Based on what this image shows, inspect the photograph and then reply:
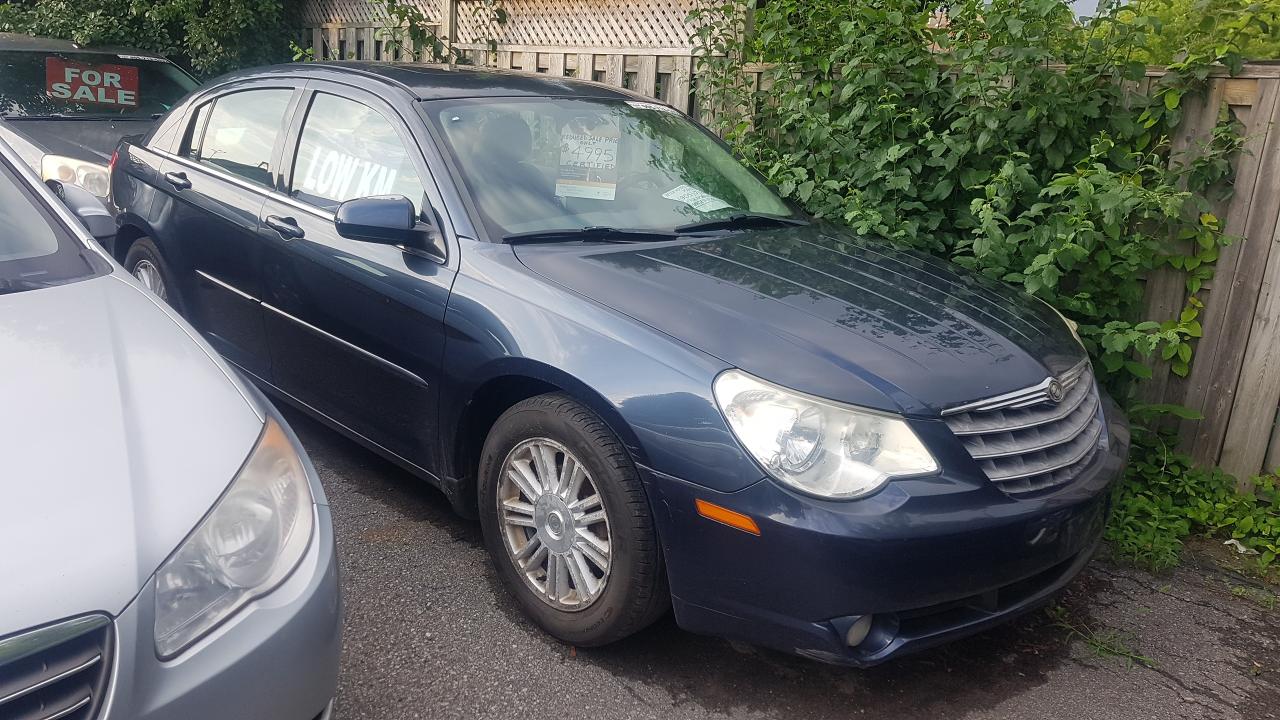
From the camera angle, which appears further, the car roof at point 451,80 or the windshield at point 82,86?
the windshield at point 82,86

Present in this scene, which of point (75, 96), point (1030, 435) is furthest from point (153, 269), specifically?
point (1030, 435)

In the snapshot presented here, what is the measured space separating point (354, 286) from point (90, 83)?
5460mm

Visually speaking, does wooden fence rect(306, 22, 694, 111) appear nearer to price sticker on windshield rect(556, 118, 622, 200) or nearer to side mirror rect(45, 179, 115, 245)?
price sticker on windshield rect(556, 118, 622, 200)

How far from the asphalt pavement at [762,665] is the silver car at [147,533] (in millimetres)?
803

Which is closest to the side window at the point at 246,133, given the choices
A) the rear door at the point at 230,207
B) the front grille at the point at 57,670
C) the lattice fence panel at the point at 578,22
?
the rear door at the point at 230,207

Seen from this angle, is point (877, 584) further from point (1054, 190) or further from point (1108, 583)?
point (1054, 190)

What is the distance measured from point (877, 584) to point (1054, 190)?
2336mm

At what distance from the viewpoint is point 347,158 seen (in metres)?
3.70

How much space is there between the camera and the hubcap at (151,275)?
463cm

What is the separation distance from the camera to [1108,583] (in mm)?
3576

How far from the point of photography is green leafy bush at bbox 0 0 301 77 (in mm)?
9641

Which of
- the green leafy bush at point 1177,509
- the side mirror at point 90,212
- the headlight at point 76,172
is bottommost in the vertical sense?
the green leafy bush at point 1177,509

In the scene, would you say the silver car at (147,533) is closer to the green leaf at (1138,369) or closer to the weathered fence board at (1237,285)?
the green leaf at (1138,369)

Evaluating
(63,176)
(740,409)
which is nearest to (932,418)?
(740,409)
